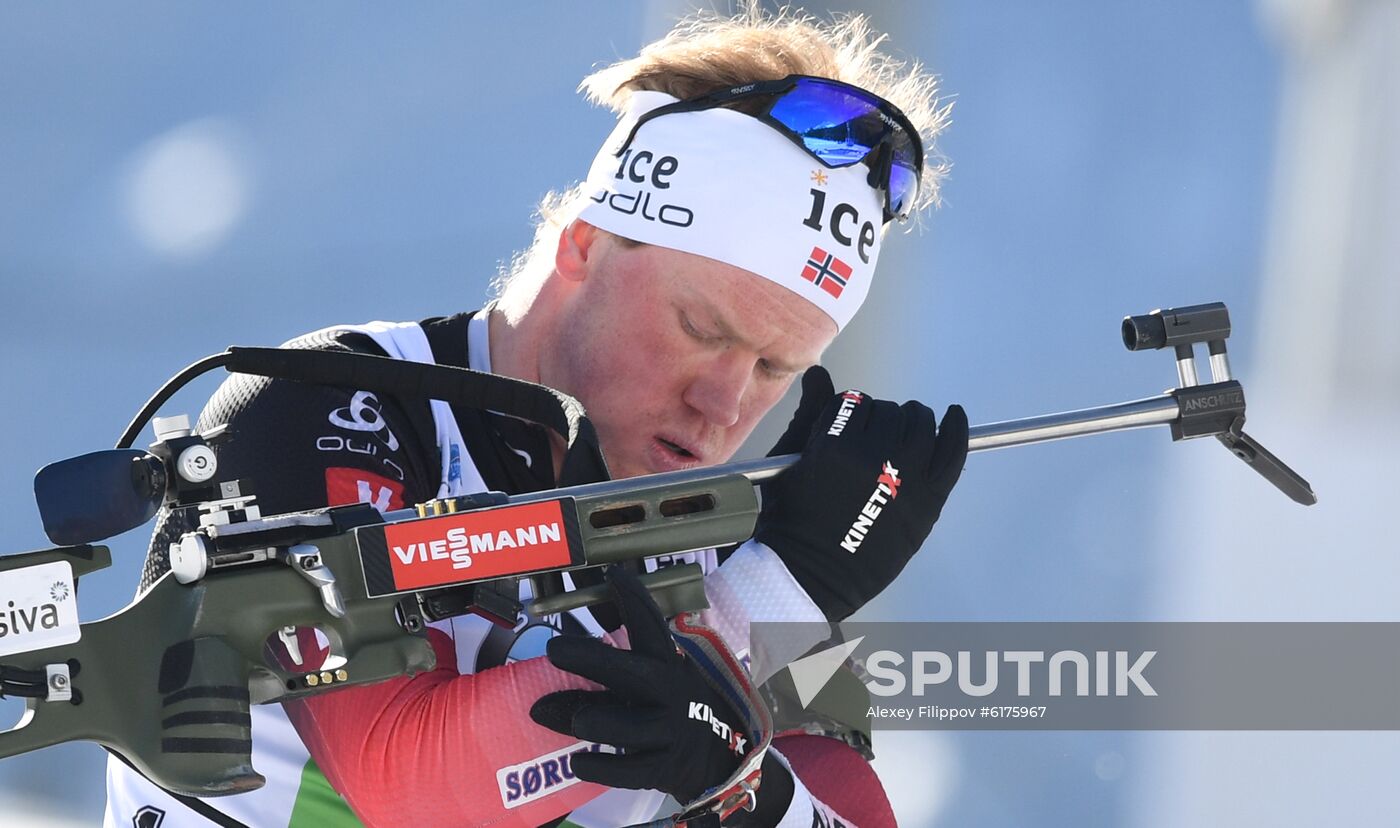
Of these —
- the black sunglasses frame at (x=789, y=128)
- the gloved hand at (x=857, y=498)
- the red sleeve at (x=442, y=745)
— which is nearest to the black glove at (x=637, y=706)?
the red sleeve at (x=442, y=745)

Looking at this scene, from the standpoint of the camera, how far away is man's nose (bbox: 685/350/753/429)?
5.08ft

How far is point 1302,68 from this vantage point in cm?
240

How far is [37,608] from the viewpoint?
927 millimetres

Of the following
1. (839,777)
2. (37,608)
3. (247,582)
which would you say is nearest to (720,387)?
(839,777)

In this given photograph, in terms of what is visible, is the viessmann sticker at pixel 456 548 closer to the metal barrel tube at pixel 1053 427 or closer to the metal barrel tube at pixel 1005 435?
the metal barrel tube at pixel 1005 435

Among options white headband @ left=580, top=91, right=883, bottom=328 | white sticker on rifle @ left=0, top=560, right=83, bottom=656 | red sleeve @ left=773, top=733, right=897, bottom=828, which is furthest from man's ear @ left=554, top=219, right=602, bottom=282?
white sticker on rifle @ left=0, top=560, right=83, bottom=656

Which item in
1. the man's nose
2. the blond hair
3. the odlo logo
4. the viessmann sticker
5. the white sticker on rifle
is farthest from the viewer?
the blond hair

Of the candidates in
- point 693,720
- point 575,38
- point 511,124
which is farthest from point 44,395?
point 693,720

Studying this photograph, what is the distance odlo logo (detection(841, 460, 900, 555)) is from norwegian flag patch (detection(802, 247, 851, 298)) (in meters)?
0.43

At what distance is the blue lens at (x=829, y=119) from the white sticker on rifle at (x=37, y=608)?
3.12 ft

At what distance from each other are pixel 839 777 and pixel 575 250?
0.63 metres

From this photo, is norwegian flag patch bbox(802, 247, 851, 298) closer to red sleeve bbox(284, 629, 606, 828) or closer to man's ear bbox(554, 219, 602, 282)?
man's ear bbox(554, 219, 602, 282)

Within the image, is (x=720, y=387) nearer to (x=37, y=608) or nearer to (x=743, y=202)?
(x=743, y=202)

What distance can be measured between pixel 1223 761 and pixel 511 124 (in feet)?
4.90
